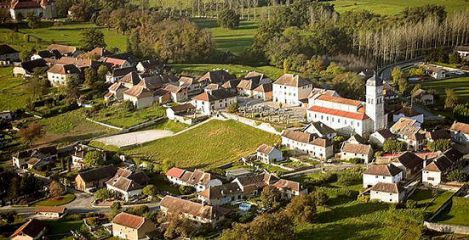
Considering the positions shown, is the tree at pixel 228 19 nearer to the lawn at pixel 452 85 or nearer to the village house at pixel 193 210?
the lawn at pixel 452 85

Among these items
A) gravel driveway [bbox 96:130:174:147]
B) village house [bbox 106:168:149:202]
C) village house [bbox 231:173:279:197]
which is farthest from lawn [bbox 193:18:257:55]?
village house [bbox 231:173:279:197]

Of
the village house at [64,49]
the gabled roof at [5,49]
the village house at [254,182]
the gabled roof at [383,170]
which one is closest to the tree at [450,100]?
the gabled roof at [383,170]

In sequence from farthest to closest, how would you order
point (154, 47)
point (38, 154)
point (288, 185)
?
1. point (154, 47)
2. point (38, 154)
3. point (288, 185)

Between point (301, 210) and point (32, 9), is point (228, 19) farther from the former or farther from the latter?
point (301, 210)

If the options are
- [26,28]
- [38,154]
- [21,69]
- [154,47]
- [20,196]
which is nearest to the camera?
[20,196]

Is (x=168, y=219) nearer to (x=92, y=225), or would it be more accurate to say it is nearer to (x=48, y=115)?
(x=92, y=225)

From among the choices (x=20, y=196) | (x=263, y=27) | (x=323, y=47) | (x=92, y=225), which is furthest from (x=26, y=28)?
(x=92, y=225)

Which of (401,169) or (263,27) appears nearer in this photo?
(401,169)
